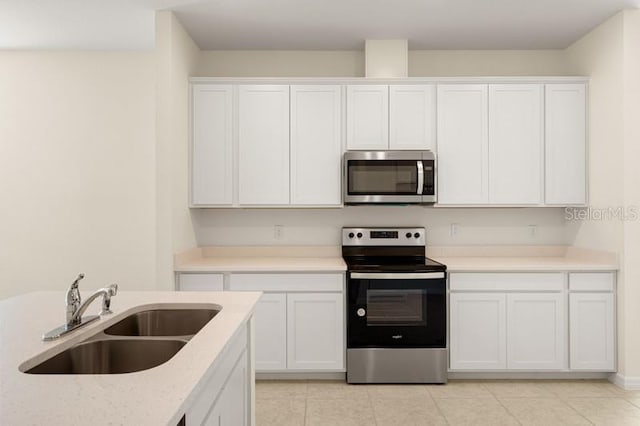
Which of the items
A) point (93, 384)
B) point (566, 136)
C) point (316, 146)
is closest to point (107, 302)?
point (93, 384)

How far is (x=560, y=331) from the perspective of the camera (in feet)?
12.2

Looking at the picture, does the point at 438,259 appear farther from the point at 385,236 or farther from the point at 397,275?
the point at 397,275

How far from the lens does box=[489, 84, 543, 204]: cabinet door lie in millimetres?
4004

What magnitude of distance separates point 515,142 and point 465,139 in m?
0.41

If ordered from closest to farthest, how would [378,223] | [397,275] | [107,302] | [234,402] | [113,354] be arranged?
1. [113,354]
2. [234,402]
3. [107,302]
4. [397,275]
5. [378,223]

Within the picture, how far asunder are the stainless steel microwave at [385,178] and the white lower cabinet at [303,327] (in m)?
0.71

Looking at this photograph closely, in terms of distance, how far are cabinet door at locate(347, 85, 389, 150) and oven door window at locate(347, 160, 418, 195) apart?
19 cm

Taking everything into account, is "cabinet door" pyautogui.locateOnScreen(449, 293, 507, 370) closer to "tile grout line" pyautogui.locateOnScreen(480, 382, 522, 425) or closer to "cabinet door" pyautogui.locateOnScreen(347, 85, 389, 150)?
"tile grout line" pyautogui.locateOnScreen(480, 382, 522, 425)

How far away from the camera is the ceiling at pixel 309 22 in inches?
137

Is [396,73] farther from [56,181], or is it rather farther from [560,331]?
[56,181]

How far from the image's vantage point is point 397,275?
145 inches

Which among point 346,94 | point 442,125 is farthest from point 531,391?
point 346,94

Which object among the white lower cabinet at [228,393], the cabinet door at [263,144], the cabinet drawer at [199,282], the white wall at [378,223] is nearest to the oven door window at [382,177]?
the white wall at [378,223]

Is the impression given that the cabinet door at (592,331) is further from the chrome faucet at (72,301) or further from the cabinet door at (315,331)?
the chrome faucet at (72,301)
